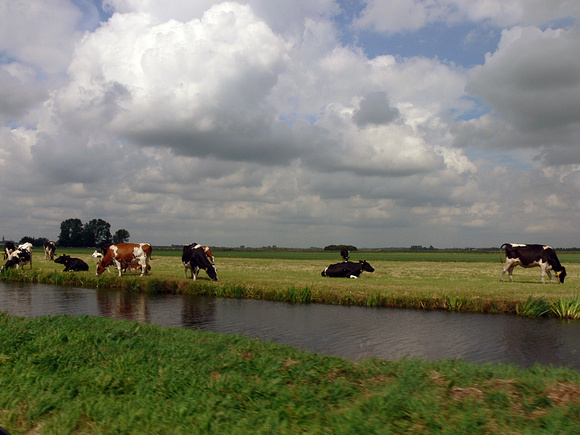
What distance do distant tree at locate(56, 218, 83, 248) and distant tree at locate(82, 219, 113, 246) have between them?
1.41 m

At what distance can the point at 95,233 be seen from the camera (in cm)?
13600

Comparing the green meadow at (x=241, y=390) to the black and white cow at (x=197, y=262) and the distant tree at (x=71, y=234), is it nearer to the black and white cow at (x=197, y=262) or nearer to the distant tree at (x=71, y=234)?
the black and white cow at (x=197, y=262)

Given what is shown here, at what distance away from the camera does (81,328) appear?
10914 millimetres

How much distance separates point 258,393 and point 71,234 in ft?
475

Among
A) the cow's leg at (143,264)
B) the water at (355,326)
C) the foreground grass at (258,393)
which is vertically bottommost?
the water at (355,326)

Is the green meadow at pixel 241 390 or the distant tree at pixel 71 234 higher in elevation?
the distant tree at pixel 71 234

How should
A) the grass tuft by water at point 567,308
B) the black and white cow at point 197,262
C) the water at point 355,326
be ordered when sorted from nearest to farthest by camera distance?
1. the water at point 355,326
2. the grass tuft by water at point 567,308
3. the black and white cow at point 197,262

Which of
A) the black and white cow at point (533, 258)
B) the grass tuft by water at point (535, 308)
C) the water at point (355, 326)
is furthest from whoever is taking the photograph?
the black and white cow at point (533, 258)

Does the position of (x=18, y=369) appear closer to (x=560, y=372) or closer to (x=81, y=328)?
(x=81, y=328)

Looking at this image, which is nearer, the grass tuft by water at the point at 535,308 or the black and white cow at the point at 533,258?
the grass tuft by water at the point at 535,308

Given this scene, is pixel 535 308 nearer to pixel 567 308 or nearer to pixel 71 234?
pixel 567 308

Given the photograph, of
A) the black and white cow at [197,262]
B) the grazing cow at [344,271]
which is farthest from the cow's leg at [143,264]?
the grazing cow at [344,271]

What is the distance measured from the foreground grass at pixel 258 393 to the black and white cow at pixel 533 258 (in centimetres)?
2129

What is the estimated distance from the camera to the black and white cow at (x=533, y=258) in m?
26.2
